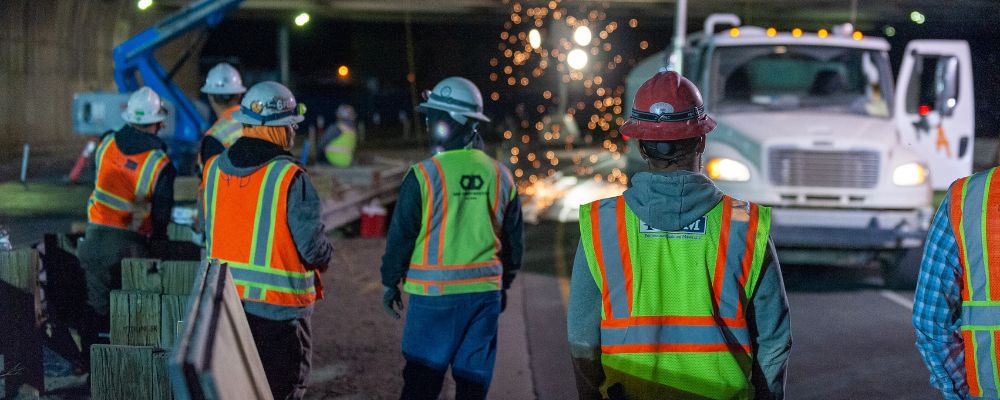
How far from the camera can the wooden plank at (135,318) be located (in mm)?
4535

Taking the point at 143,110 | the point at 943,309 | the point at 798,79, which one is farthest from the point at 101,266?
the point at 798,79

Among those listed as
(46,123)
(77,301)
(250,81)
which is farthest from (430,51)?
(77,301)

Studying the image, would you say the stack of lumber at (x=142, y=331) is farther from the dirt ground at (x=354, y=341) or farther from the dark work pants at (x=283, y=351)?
the dirt ground at (x=354, y=341)

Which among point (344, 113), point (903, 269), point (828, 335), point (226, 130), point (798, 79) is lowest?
point (828, 335)

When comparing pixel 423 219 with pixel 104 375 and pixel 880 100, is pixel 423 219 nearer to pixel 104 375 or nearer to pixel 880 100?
pixel 104 375

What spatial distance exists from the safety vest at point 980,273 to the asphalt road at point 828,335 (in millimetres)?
3802

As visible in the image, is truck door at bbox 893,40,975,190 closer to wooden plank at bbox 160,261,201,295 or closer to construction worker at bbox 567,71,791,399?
wooden plank at bbox 160,261,201,295

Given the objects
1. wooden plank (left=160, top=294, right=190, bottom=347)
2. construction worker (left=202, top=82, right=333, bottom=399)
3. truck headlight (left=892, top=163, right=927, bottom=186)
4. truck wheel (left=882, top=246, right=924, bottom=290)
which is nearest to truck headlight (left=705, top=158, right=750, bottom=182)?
truck headlight (left=892, top=163, right=927, bottom=186)

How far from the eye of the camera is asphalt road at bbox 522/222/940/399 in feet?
22.8

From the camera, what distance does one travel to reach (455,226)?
5012 millimetres

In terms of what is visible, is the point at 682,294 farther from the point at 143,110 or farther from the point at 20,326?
the point at 143,110

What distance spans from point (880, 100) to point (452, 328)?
7.73 metres

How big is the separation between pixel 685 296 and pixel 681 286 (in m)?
0.03

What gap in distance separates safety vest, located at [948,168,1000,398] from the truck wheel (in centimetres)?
747
